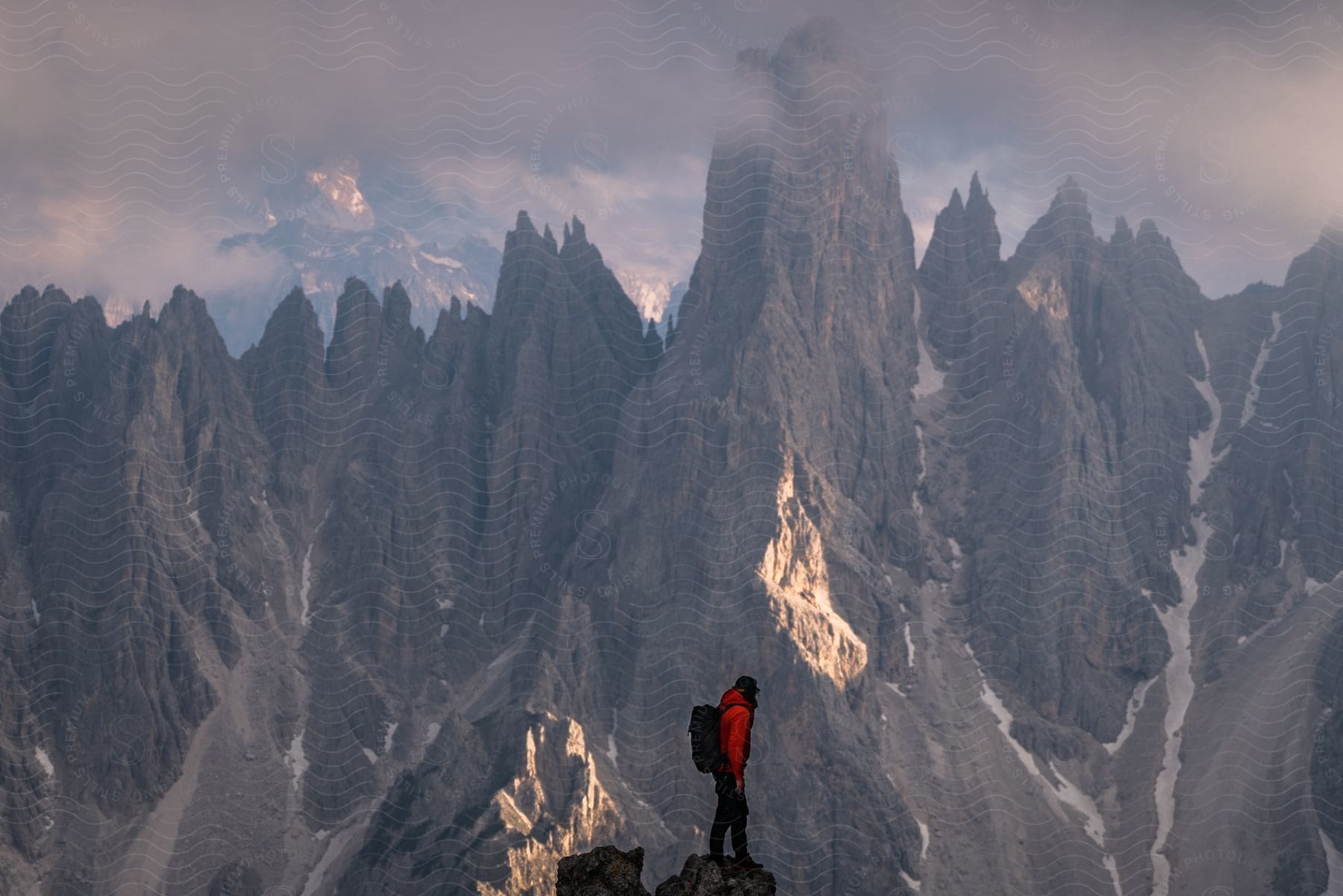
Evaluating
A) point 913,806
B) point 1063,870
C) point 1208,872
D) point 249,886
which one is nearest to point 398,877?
point 249,886

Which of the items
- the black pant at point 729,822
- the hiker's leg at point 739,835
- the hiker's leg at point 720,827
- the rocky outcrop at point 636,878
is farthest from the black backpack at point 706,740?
the rocky outcrop at point 636,878

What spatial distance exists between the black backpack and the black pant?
2.91ft

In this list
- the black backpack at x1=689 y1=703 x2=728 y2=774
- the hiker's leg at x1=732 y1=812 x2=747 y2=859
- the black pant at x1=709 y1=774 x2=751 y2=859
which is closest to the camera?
the hiker's leg at x1=732 y1=812 x2=747 y2=859

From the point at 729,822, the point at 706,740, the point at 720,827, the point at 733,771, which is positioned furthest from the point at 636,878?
the point at 706,740

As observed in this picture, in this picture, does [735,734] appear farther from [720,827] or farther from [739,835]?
[739,835]

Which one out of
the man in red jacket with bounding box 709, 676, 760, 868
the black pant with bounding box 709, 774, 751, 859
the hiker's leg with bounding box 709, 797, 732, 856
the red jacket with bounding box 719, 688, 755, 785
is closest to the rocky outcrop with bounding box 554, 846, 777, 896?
the hiker's leg with bounding box 709, 797, 732, 856

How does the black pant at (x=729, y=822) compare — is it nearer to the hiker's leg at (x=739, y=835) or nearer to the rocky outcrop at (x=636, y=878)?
the hiker's leg at (x=739, y=835)

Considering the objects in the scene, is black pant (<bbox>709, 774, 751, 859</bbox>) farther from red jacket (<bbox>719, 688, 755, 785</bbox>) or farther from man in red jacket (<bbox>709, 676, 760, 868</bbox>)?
red jacket (<bbox>719, 688, 755, 785</bbox>)

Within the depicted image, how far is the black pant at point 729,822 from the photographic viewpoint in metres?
33.3

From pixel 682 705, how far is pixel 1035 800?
191 ft

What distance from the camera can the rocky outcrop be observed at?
31.5 m

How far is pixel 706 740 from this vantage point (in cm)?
3388

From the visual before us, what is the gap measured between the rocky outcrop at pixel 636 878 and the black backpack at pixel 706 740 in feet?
7.95

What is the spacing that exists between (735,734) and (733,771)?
98 cm
